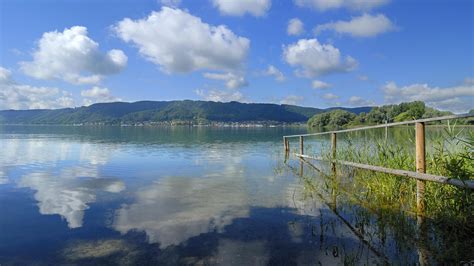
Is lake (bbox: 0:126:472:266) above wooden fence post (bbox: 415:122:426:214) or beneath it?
beneath

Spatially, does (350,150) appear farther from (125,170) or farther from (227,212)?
(125,170)

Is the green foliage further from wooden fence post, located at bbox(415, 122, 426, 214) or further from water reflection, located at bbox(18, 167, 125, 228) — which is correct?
wooden fence post, located at bbox(415, 122, 426, 214)

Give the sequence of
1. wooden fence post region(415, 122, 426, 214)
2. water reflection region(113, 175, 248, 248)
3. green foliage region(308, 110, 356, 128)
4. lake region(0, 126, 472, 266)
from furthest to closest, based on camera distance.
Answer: green foliage region(308, 110, 356, 128), wooden fence post region(415, 122, 426, 214), water reflection region(113, 175, 248, 248), lake region(0, 126, 472, 266)

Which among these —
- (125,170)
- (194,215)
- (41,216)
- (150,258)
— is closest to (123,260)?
(150,258)

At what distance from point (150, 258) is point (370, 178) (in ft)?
23.8

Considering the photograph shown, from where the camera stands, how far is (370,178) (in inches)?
400

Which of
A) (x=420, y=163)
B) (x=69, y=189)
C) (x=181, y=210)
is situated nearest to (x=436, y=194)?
(x=420, y=163)

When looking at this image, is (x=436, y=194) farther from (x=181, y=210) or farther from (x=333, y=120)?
(x=333, y=120)

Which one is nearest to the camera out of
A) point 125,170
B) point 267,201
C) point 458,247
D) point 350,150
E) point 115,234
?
point 458,247

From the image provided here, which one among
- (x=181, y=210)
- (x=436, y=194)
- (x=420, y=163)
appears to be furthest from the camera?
(x=181, y=210)

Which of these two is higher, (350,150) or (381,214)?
(350,150)

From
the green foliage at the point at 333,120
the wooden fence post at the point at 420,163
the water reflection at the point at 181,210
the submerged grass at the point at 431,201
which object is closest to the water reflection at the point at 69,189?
the water reflection at the point at 181,210

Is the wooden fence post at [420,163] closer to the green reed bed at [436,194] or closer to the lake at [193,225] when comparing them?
the green reed bed at [436,194]

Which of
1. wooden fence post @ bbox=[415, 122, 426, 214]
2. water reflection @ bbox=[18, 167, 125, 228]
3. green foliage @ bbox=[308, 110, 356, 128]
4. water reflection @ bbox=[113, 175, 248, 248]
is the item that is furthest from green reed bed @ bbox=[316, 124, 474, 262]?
green foliage @ bbox=[308, 110, 356, 128]
